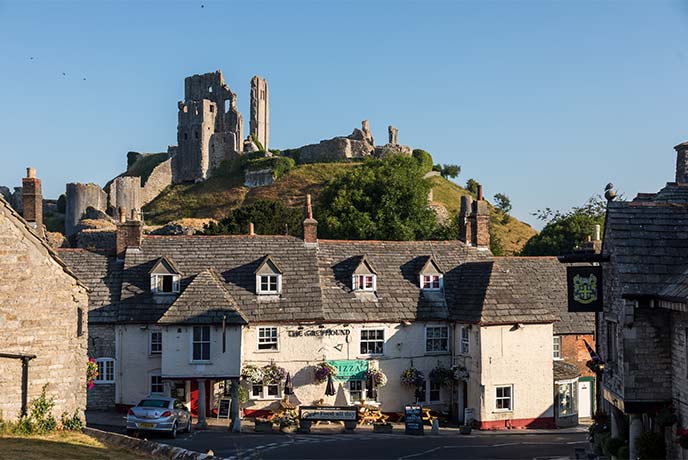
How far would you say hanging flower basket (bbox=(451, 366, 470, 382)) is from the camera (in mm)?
40281

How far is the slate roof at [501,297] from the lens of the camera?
39500 millimetres

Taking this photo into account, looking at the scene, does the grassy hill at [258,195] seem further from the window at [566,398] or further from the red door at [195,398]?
the red door at [195,398]

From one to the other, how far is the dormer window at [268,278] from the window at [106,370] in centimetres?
734

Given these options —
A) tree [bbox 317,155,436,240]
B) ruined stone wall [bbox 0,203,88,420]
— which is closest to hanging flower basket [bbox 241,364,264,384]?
ruined stone wall [bbox 0,203,88,420]

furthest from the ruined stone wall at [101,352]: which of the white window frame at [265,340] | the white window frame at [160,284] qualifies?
the white window frame at [265,340]

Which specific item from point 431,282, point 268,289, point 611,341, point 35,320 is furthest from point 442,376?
point 35,320

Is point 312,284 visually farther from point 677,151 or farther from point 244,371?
point 677,151

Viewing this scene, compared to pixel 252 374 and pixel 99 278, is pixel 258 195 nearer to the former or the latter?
pixel 99 278

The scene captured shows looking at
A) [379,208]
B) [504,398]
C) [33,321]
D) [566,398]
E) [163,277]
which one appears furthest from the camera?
[379,208]

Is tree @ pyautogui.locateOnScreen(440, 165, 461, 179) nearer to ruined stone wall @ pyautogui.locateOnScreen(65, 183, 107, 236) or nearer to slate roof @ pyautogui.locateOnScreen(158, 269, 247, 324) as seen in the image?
ruined stone wall @ pyautogui.locateOnScreen(65, 183, 107, 236)

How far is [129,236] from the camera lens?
4184 centimetres

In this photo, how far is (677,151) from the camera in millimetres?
31859

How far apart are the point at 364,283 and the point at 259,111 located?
84.0 metres

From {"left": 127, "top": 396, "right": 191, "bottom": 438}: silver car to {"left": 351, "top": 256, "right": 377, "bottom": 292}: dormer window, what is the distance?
38.3 feet
